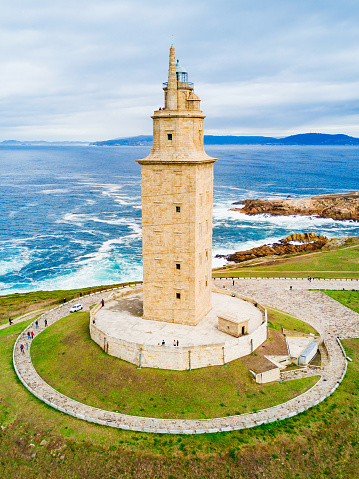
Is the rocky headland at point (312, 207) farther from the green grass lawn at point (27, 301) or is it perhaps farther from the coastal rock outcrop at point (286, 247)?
the green grass lawn at point (27, 301)

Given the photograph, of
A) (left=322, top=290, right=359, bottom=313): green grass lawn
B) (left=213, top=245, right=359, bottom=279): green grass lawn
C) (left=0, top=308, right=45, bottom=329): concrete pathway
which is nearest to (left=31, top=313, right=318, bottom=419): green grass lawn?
(left=0, top=308, right=45, bottom=329): concrete pathway

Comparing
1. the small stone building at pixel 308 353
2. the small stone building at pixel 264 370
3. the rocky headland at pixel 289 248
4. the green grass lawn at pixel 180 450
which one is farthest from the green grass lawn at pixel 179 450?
the rocky headland at pixel 289 248

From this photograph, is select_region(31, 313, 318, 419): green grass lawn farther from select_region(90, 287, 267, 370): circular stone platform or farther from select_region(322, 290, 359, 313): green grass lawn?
select_region(322, 290, 359, 313): green grass lawn

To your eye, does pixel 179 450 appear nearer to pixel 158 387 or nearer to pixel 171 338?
pixel 158 387

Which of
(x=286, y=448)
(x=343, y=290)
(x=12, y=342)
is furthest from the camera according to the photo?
(x=343, y=290)

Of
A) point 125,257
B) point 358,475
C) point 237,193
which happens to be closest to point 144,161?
point 358,475

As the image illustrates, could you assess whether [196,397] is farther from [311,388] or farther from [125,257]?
[125,257]

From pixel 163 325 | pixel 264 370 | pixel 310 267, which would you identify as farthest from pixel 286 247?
pixel 264 370
